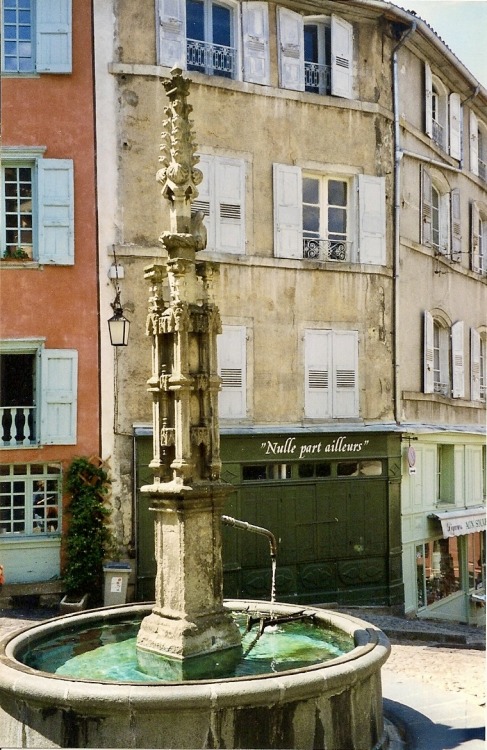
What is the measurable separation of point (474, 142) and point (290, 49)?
18.8 ft

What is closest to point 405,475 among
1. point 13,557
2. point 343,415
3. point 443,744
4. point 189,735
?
point 343,415

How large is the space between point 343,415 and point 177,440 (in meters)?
9.25

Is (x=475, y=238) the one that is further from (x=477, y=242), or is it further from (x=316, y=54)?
(x=316, y=54)

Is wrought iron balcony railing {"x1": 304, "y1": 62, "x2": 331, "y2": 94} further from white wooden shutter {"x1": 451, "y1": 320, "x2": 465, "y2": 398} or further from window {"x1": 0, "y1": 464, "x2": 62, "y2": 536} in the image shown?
window {"x1": 0, "y1": 464, "x2": 62, "y2": 536}

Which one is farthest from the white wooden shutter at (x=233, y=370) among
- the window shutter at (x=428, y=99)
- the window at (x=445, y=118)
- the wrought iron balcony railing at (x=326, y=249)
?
the window at (x=445, y=118)

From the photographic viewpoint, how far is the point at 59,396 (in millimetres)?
14273

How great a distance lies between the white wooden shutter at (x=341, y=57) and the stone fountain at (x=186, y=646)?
31.6 ft

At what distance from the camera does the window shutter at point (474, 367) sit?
61.0 feet

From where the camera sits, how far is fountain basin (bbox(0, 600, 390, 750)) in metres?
5.71

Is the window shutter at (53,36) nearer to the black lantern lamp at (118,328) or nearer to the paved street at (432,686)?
the black lantern lamp at (118,328)

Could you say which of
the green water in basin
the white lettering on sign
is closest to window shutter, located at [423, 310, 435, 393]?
the white lettering on sign

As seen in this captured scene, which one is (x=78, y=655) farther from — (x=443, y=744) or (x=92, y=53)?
(x=92, y=53)

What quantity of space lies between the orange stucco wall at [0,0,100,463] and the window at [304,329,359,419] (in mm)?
3888

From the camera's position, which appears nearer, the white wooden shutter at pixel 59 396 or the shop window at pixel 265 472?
the white wooden shutter at pixel 59 396
